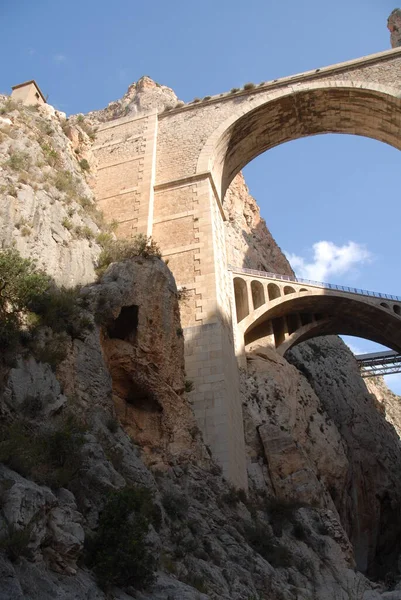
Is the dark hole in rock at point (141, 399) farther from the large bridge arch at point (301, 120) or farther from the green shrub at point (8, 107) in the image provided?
the large bridge arch at point (301, 120)

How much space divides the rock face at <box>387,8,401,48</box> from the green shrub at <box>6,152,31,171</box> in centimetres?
2550

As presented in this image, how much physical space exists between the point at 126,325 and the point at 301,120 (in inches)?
494

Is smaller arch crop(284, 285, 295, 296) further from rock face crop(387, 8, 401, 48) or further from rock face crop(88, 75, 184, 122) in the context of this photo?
rock face crop(88, 75, 184, 122)

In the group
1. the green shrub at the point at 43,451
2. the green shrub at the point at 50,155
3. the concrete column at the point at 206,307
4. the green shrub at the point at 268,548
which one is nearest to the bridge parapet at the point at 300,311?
the concrete column at the point at 206,307

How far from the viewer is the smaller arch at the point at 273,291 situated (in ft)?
82.6

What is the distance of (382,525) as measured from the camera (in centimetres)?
2769

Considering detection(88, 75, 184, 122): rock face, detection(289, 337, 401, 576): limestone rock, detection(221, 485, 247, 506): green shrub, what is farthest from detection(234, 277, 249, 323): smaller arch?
detection(88, 75, 184, 122): rock face

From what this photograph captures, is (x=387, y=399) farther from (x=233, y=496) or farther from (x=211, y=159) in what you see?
(x=233, y=496)

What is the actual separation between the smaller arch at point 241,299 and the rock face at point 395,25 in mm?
17360

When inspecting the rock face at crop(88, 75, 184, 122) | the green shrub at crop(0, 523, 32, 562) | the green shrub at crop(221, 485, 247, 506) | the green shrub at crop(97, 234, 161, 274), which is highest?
the rock face at crop(88, 75, 184, 122)

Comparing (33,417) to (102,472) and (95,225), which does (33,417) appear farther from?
(95,225)

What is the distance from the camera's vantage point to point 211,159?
18.4 meters

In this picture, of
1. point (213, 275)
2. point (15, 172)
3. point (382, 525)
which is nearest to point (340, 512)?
point (382, 525)

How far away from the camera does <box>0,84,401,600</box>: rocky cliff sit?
5613 millimetres
